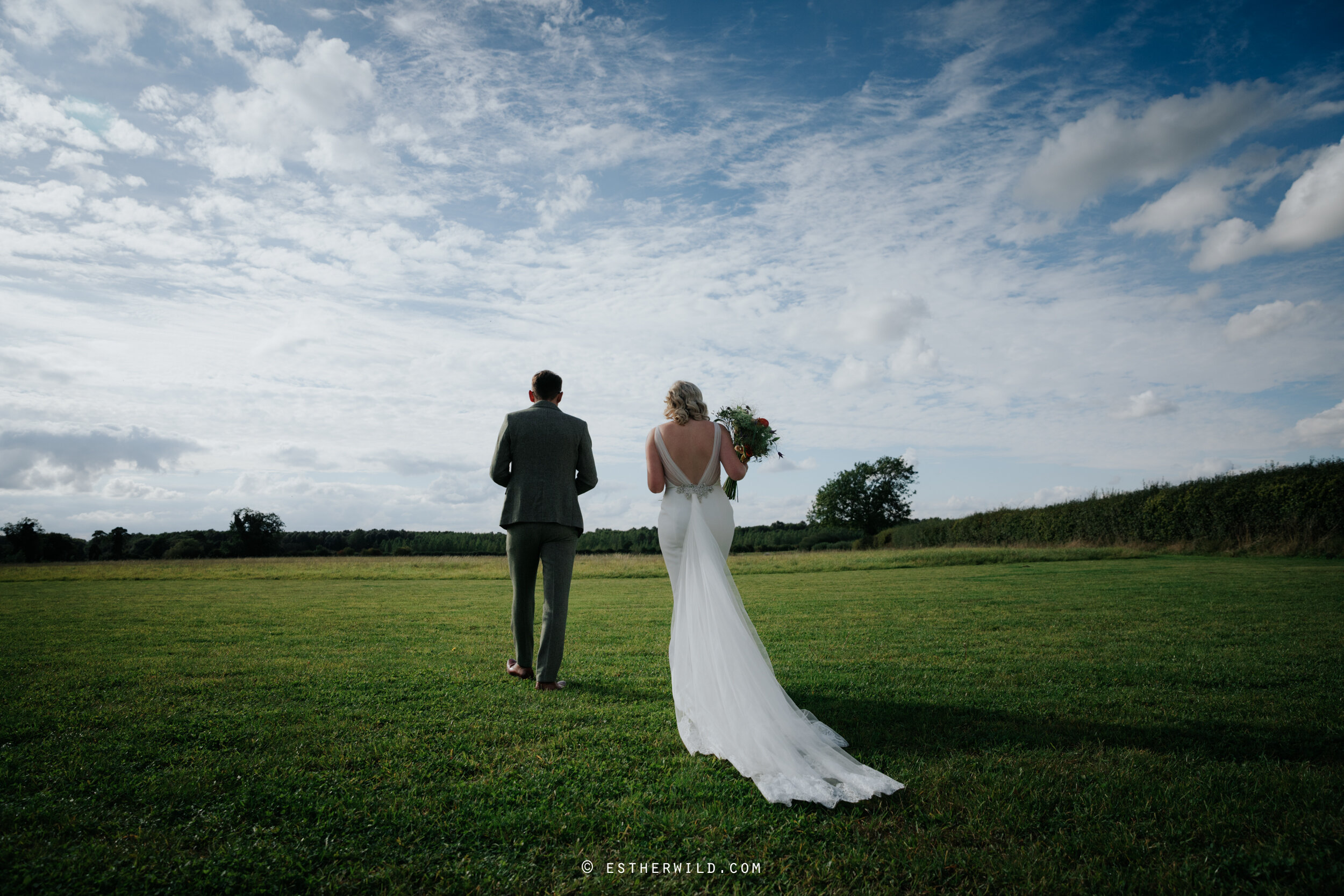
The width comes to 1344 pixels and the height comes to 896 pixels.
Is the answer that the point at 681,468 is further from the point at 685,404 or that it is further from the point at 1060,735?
the point at 1060,735

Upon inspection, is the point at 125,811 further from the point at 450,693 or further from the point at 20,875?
the point at 450,693

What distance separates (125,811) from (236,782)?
0.53m

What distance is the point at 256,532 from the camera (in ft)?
193

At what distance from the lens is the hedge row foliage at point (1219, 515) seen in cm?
2531

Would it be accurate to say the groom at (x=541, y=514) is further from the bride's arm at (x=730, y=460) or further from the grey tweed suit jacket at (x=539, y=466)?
the bride's arm at (x=730, y=460)

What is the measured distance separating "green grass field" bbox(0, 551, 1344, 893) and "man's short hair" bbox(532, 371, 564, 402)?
3054 mm

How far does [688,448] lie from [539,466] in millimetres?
1611

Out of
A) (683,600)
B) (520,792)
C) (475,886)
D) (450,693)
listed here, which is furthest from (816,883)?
(450,693)

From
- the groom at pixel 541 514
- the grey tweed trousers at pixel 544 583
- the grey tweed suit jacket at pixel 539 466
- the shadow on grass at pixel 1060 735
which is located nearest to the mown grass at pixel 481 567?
the grey tweed trousers at pixel 544 583

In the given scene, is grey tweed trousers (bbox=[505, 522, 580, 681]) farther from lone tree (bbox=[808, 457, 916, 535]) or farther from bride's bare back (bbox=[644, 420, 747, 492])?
lone tree (bbox=[808, 457, 916, 535])

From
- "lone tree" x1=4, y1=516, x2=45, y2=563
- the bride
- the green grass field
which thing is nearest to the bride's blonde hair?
the bride

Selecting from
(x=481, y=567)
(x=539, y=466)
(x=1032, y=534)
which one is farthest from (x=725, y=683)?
(x=1032, y=534)

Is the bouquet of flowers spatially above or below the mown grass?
above

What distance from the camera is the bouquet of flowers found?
749 cm
